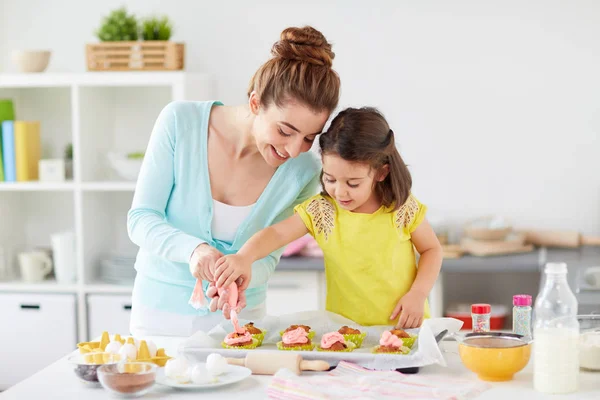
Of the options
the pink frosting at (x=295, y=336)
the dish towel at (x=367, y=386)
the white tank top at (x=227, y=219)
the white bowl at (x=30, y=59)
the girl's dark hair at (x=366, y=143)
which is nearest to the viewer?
the dish towel at (x=367, y=386)

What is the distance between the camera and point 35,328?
386cm

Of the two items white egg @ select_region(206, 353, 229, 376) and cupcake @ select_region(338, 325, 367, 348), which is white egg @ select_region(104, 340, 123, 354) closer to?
white egg @ select_region(206, 353, 229, 376)

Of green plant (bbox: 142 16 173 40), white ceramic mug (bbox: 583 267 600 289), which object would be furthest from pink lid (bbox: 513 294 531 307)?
green plant (bbox: 142 16 173 40)

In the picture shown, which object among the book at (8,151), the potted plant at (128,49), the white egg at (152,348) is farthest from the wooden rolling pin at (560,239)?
→ the white egg at (152,348)

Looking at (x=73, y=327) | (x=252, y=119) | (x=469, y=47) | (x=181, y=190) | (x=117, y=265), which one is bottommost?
(x=73, y=327)

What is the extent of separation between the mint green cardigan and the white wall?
1.85 meters

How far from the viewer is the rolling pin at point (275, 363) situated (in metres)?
1.70

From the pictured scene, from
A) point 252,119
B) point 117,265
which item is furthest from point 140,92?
point 252,119

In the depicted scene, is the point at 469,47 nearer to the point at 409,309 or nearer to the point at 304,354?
the point at 409,309

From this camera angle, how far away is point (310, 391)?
156 centimetres

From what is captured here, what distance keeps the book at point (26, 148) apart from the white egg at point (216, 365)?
251cm

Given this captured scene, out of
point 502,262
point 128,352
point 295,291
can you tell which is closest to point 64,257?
point 295,291

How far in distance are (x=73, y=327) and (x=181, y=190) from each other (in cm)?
193

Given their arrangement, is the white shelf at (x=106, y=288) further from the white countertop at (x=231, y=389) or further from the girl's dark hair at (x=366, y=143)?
the white countertop at (x=231, y=389)
